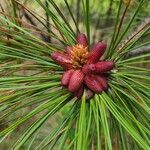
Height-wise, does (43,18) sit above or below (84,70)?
above

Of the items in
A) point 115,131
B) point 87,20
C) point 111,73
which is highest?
point 87,20

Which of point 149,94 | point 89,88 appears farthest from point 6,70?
point 149,94

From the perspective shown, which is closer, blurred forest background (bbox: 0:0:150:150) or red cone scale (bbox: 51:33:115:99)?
red cone scale (bbox: 51:33:115:99)

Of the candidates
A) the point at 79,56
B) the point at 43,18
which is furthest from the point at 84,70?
the point at 43,18

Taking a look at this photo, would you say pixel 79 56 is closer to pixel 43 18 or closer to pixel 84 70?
pixel 84 70

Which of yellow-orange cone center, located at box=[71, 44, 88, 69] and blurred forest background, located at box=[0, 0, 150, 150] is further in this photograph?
blurred forest background, located at box=[0, 0, 150, 150]

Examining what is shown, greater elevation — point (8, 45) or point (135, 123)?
point (8, 45)

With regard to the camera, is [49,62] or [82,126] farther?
[49,62]

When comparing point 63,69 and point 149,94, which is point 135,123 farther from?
point 63,69
